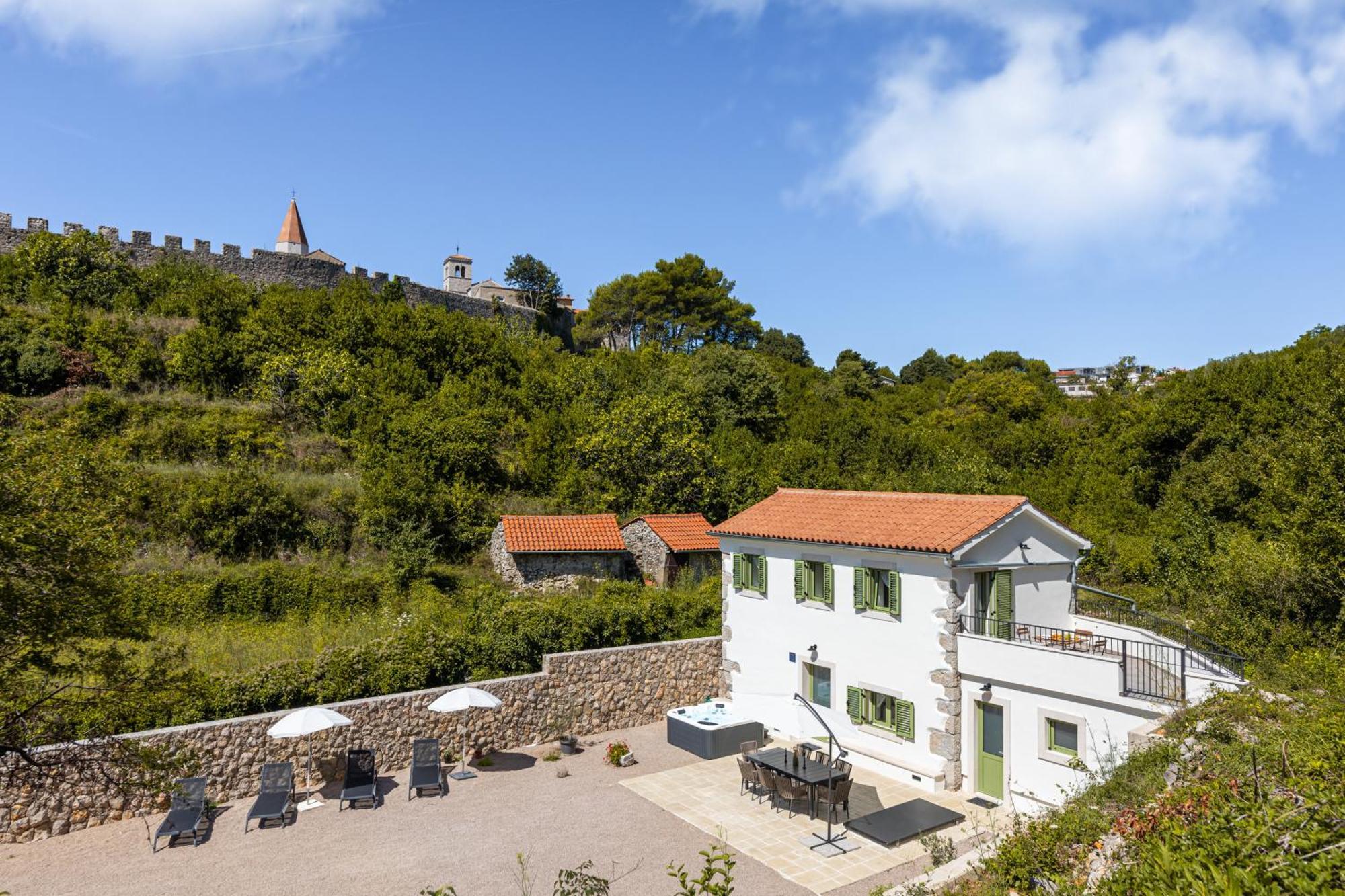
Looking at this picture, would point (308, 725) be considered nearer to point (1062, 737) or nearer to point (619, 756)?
point (619, 756)

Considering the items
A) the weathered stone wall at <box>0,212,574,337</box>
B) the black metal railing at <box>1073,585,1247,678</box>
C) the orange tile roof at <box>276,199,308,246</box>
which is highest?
the orange tile roof at <box>276,199,308,246</box>

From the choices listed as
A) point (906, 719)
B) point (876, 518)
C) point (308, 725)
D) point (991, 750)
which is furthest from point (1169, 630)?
point (308, 725)

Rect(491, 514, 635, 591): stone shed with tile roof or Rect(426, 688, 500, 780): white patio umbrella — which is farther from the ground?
Rect(491, 514, 635, 591): stone shed with tile roof

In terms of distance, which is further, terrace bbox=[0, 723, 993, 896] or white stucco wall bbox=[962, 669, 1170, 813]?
white stucco wall bbox=[962, 669, 1170, 813]

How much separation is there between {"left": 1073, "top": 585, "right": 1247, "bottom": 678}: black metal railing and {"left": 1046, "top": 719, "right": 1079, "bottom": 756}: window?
227cm

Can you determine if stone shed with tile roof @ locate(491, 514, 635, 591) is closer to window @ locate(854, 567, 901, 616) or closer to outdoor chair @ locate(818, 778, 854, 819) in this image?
window @ locate(854, 567, 901, 616)

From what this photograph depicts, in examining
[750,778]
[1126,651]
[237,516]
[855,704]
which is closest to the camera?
[1126,651]

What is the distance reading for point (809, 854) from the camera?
39.2 ft

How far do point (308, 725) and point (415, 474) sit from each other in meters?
12.2

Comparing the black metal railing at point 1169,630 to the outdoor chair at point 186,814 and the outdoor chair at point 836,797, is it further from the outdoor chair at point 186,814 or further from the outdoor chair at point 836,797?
the outdoor chair at point 186,814

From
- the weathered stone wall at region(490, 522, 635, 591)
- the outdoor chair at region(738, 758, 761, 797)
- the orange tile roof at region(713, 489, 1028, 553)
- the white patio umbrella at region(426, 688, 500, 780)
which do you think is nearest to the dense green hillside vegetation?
the weathered stone wall at region(490, 522, 635, 591)

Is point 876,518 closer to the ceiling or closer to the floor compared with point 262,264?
closer to the floor

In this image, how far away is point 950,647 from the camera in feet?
46.8

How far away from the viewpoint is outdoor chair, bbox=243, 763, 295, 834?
41.5 ft
